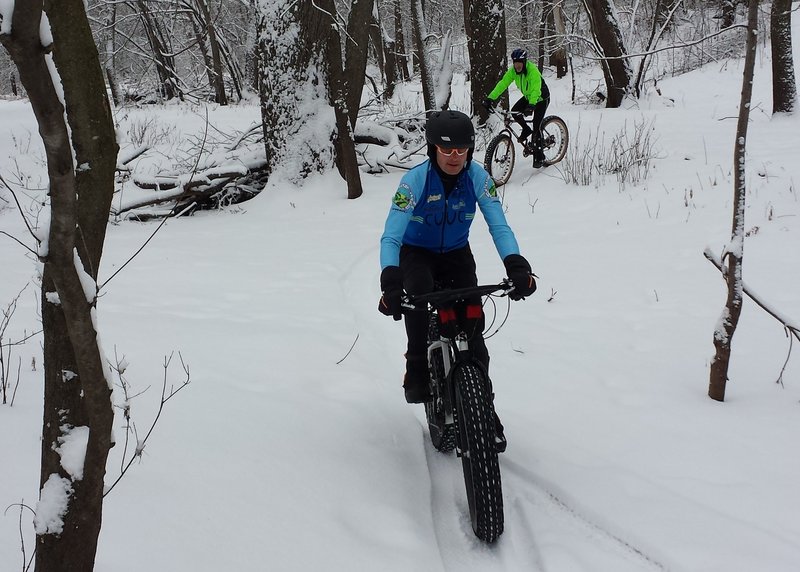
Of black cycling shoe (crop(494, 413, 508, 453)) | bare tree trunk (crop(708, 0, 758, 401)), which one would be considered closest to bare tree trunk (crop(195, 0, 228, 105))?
bare tree trunk (crop(708, 0, 758, 401))

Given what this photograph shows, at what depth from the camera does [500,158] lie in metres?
10.1

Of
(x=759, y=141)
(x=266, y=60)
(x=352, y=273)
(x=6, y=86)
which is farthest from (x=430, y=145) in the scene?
(x=6, y=86)

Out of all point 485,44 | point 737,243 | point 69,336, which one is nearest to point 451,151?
point 737,243

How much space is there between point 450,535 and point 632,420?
4.88ft

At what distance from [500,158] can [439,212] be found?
23.7 ft

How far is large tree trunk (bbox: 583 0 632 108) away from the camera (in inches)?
527

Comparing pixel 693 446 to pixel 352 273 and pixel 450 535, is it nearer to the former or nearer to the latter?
pixel 450 535

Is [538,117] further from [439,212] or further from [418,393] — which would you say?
[418,393]

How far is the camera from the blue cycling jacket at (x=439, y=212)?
10.3 ft

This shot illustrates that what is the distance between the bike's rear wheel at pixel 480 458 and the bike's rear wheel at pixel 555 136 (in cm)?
789

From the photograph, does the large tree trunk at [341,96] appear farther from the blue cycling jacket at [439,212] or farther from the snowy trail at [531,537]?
the snowy trail at [531,537]

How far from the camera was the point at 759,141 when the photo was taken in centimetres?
911

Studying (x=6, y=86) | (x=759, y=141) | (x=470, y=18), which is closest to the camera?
(x=759, y=141)

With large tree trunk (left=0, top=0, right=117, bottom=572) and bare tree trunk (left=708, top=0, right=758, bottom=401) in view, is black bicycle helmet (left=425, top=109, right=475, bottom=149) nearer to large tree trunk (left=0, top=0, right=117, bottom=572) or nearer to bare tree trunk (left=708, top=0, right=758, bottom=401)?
bare tree trunk (left=708, top=0, right=758, bottom=401)
